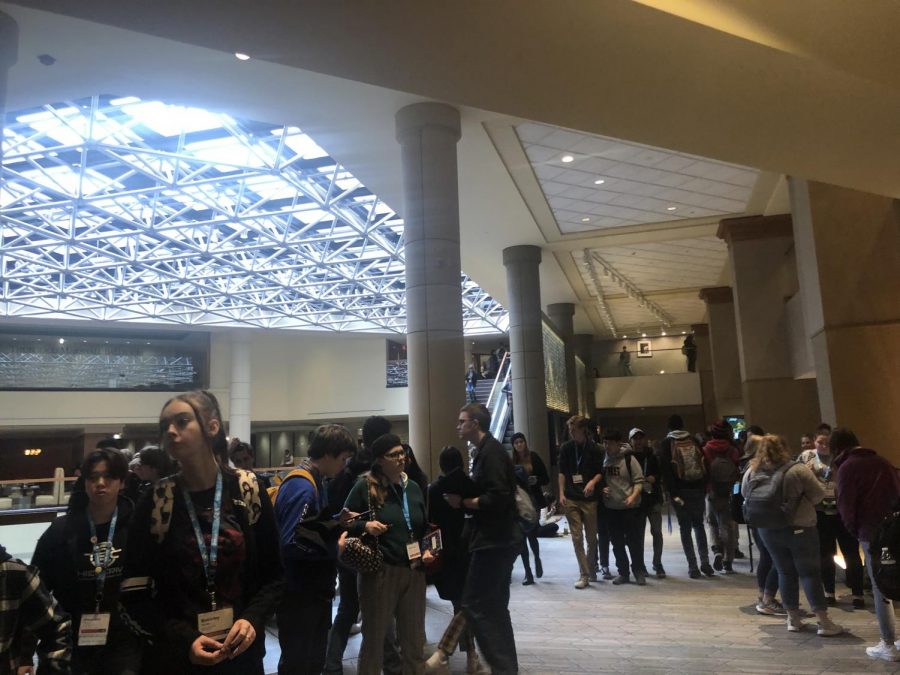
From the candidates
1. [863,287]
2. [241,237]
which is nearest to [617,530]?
[863,287]

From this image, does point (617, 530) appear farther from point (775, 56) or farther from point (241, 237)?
point (241, 237)

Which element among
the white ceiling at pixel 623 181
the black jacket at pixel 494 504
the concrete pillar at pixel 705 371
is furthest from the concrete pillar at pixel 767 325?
the concrete pillar at pixel 705 371

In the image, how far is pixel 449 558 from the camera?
4.60 m

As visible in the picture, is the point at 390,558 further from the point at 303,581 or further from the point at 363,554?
the point at 303,581

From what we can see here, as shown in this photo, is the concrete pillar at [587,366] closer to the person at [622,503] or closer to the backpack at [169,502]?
the person at [622,503]

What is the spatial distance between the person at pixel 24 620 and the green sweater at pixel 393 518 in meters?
1.54

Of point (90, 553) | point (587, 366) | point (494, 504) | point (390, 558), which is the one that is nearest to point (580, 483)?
point (494, 504)

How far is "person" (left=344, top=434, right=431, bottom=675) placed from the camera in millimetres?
3648

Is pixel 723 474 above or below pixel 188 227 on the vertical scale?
below

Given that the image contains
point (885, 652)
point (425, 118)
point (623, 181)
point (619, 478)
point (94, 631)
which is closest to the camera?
point (94, 631)

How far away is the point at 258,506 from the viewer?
2.40m

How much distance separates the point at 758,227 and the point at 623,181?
427 cm

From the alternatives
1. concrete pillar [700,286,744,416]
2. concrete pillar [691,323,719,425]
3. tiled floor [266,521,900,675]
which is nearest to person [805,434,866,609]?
tiled floor [266,521,900,675]

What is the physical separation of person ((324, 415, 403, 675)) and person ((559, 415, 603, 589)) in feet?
11.5
